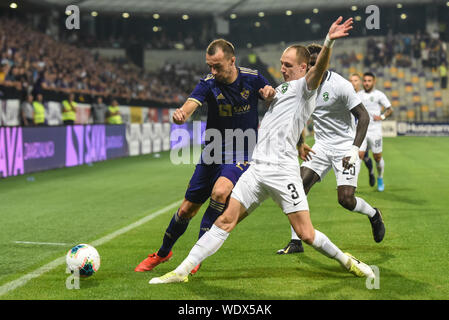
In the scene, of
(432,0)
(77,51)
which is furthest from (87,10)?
(432,0)

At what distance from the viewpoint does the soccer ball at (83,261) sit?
5.51 meters

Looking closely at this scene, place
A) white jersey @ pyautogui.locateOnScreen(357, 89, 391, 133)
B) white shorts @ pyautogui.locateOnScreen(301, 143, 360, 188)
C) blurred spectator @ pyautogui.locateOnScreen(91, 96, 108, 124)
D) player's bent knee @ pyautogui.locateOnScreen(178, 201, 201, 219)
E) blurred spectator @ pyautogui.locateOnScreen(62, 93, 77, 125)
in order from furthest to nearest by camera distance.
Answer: blurred spectator @ pyautogui.locateOnScreen(91, 96, 108, 124), blurred spectator @ pyautogui.locateOnScreen(62, 93, 77, 125), white jersey @ pyautogui.locateOnScreen(357, 89, 391, 133), white shorts @ pyautogui.locateOnScreen(301, 143, 360, 188), player's bent knee @ pyautogui.locateOnScreen(178, 201, 201, 219)

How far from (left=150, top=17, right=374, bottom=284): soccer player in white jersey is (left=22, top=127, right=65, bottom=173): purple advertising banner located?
1179 cm

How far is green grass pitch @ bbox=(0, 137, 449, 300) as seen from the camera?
16.9 feet

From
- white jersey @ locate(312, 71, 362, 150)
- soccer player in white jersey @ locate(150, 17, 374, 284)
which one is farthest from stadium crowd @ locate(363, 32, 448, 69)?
soccer player in white jersey @ locate(150, 17, 374, 284)

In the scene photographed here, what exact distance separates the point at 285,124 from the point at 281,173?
426mm

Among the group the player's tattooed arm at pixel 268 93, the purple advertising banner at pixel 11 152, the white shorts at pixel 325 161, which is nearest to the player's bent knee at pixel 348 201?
the white shorts at pixel 325 161

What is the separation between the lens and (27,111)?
62.8 feet

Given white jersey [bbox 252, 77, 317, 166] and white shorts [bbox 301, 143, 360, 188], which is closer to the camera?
white jersey [bbox 252, 77, 317, 166]

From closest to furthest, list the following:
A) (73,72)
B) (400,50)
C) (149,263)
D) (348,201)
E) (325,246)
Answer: (325,246)
(149,263)
(348,201)
(73,72)
(400,50)

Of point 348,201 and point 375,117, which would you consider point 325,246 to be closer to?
point 348,201

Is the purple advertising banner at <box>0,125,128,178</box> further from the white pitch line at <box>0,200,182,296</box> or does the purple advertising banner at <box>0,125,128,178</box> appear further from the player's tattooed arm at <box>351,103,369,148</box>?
the player's tattooed arm at <box>351,103,369,148</box>

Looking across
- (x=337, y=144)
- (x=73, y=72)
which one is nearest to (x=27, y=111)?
(x=73, y=72)

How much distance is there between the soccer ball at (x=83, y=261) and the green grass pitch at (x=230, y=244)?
0.10 meters
